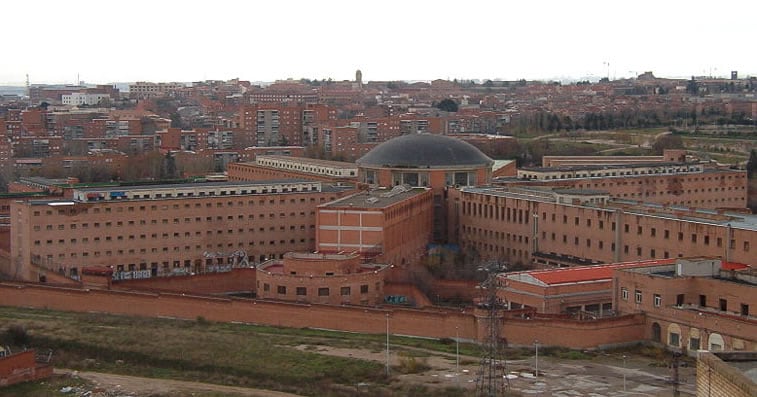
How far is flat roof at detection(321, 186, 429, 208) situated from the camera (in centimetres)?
4294

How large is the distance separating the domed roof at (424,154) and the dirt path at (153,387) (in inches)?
913

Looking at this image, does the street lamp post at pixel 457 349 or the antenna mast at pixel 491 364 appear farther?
the street lamp post at pixel 457 349

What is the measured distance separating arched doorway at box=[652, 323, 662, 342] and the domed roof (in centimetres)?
2020

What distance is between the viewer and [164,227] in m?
45.1

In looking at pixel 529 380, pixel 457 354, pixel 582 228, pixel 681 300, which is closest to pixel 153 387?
pixel 457 354

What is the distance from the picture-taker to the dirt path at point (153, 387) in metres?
28.0

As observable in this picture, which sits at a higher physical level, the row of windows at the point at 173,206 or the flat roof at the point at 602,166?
the flat roof at the point at 602,166

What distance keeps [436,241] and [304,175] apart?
12295 millimetres

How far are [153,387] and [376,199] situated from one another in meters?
17.4

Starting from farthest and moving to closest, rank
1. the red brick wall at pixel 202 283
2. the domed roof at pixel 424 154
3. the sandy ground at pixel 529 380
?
1. the domed roof at pixel 424 154
2. the red brick wall at pixel 202 283
3. the sandy ground at pixel 529 380

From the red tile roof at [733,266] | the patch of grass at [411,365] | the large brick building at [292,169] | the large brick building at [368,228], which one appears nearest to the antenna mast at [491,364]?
the patch of grass at [411,365]

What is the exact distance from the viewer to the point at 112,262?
43.8m

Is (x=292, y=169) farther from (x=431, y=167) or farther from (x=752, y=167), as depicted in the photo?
(x=752, y=167)

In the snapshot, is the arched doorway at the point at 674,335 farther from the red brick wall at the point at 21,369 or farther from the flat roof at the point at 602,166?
the flat roof at the point at 602,166
